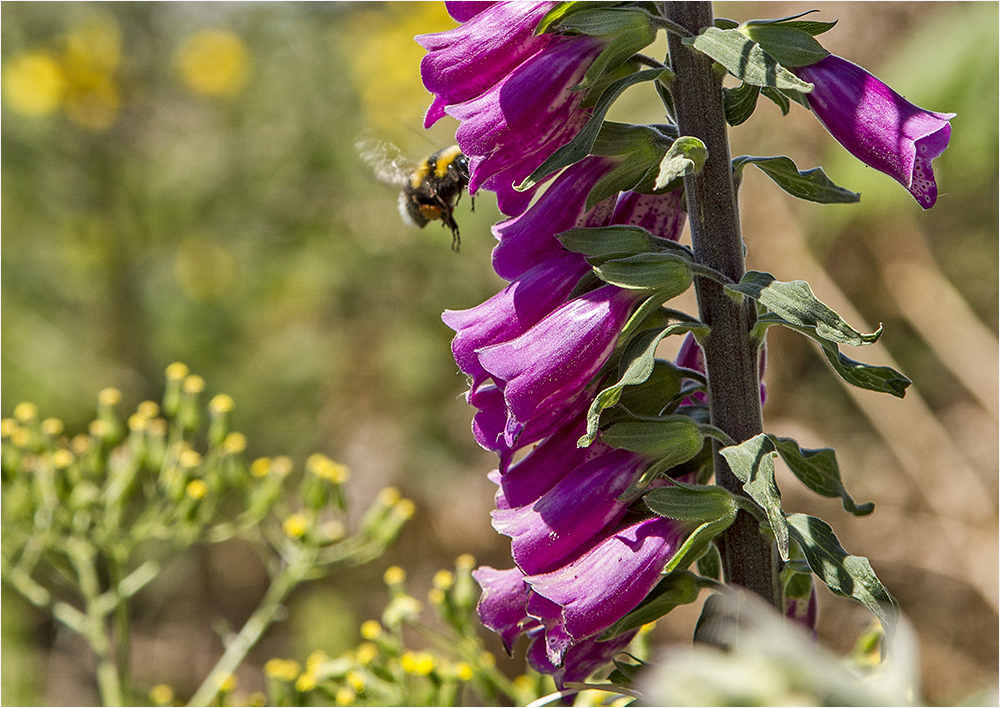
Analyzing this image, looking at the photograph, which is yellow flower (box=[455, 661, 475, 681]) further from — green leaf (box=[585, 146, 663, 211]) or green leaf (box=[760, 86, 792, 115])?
green leaf (box=[760, 86, 792, 115])

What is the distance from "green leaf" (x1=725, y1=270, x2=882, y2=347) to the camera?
73 centimetres

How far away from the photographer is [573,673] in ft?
3.05

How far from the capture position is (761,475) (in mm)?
730

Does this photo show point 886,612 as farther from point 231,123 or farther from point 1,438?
point 231,123

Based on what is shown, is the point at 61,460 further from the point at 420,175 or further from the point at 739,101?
the point at 739,101

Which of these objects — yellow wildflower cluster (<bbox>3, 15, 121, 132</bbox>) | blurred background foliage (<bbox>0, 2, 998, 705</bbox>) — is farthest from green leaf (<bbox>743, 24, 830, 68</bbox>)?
yellow wildflower cluster (<bbox>3, 15, 121, 132</bbox>)

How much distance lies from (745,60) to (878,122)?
0.48ft

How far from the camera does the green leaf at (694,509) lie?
77 cm

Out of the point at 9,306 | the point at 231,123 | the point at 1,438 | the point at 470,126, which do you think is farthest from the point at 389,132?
the point at 470,126

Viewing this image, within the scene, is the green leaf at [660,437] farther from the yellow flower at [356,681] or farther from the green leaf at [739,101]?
the yellow flower at [356,681]

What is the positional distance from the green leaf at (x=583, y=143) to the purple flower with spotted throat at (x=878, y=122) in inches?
5.7

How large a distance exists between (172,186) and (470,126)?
11.2 ft

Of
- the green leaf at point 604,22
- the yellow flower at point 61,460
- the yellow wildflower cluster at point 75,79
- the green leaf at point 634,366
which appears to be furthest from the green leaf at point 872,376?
the yellow wildflower cluster at point 75,79

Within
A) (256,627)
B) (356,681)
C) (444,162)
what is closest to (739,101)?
(444,162)
